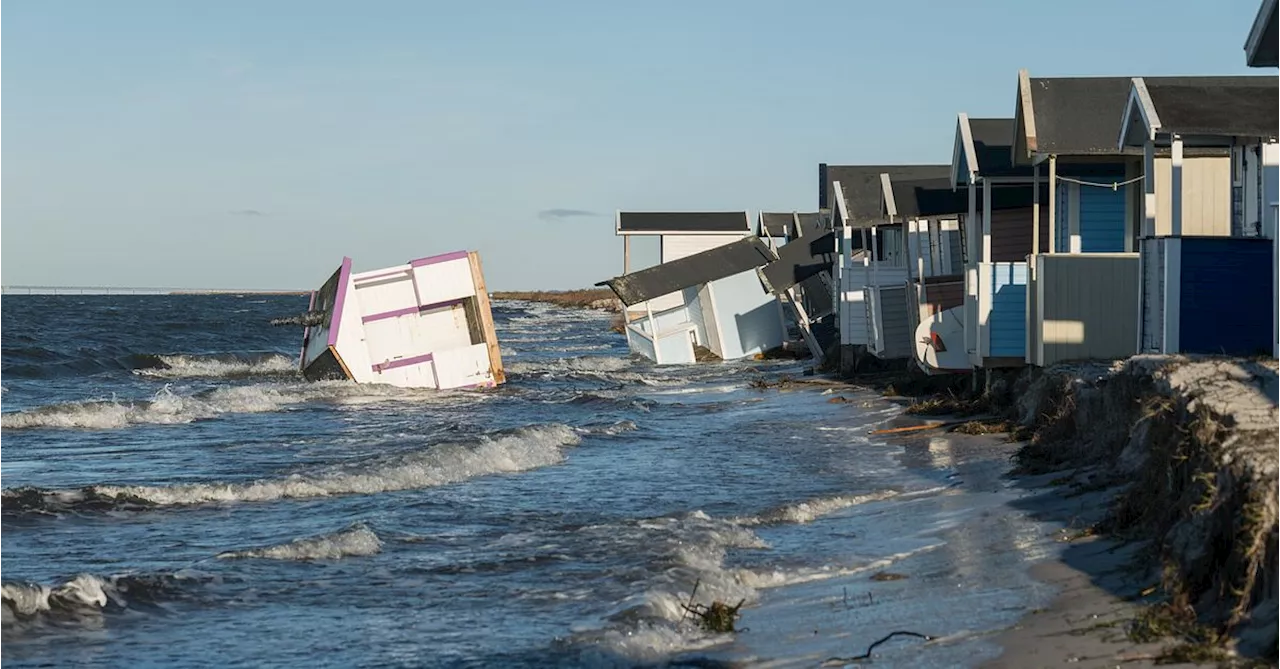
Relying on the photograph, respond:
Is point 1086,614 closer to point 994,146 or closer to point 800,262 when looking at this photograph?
point 994,146

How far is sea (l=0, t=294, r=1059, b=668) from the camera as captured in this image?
30.5ft

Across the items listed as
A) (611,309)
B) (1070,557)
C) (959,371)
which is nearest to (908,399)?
(959,371)

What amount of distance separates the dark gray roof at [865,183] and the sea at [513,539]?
823 centimetres

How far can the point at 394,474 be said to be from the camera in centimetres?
1831

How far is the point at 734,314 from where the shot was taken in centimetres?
4100

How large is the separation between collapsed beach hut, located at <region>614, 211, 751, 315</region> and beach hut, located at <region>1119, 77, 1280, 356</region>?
3335 centimetres

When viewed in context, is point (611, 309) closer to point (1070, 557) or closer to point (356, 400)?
point (356, 400)

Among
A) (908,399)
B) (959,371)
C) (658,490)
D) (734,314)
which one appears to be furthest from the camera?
(734,314)

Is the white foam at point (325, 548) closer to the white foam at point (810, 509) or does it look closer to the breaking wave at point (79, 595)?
the breaking wave at point (79, 595)

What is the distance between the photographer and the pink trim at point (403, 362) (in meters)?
32.3

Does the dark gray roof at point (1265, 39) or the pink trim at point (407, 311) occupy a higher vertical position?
the dark gray roof at point (1265, 39)

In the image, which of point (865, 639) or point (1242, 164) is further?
point (1242, 164)

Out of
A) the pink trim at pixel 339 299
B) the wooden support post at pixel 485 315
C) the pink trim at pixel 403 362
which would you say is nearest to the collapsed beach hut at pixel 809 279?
the wooden support post at pixel 485 315

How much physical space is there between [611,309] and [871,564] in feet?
325
